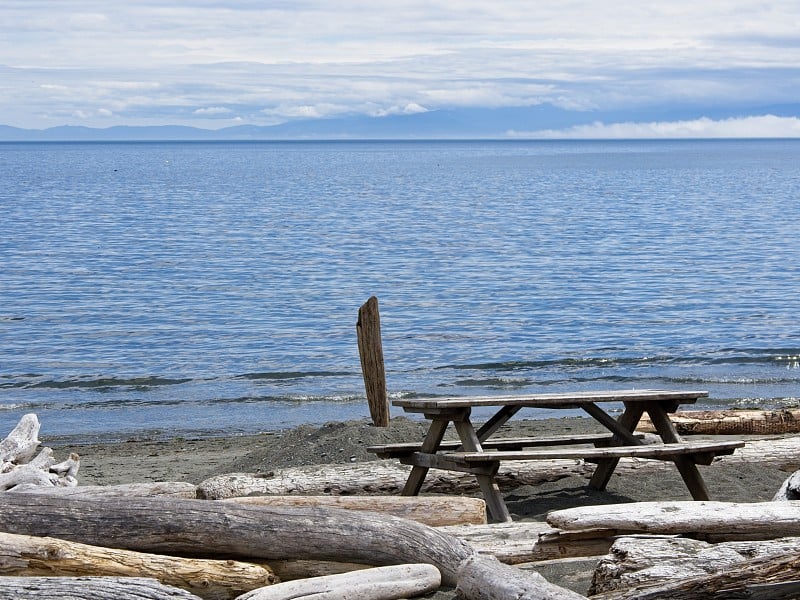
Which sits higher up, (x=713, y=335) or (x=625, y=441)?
(x=625, y=441)

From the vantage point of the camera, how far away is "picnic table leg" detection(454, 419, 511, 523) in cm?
782

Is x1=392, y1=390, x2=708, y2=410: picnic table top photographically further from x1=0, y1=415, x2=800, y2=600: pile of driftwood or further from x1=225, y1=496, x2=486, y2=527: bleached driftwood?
x1=0, y1=415, x2=800, y2=600: pile of driftwood

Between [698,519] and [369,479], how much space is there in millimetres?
3311

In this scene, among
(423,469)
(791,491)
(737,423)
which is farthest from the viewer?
(737,423)

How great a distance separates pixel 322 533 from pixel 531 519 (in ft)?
8.35

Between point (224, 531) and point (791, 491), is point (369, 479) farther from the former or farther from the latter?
point (791, 491)

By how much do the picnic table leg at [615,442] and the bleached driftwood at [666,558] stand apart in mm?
2892

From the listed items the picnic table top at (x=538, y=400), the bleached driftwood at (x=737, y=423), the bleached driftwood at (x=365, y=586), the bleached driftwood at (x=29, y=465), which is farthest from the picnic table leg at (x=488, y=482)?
the bleached driftwood at (x=737, y=423)

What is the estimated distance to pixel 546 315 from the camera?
77.5 ft

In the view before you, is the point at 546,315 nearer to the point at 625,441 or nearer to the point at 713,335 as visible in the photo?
the point at 713,335

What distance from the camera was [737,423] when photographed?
11.0 m

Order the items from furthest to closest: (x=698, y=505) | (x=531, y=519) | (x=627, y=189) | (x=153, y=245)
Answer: (x=627, y=189) < (x=153, y=245) < (x=531, y=519) < (x=698, y=505)

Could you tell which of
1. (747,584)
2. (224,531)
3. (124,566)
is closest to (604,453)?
(747,584)

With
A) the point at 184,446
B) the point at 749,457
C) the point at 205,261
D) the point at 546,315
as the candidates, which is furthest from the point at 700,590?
the point at 205,261
